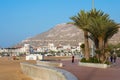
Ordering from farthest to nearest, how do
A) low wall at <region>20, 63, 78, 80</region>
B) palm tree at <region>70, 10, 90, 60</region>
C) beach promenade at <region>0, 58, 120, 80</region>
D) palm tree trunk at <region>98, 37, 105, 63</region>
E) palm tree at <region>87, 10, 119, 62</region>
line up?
palm tree at <region>70, 10, 90, 60</region> < palm tree trunk at <region>98, 37, 105, 63</region> < palm tree at <region>87, 10, 119, 62</region> < beach promenade at <region>0, 58, 120, 80</region> < low wall at <region>20, 63, 78, 80</region>

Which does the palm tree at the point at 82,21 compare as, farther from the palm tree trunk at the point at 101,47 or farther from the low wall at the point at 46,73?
the low wall at the point at 46,73

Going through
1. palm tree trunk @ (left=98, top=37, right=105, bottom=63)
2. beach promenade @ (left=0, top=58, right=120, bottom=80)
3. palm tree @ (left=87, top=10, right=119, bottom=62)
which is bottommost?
beach promenade @ (left=0, top=58, right=120, bottom=80)

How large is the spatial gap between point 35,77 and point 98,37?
12.0 m

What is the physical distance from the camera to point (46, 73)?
18.4 meters

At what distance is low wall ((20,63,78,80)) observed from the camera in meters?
13.9

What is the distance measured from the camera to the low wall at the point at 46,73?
13935 millimetres

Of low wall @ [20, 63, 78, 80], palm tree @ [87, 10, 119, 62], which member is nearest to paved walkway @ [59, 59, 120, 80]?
low wall @ [20, 63, 78, 80]

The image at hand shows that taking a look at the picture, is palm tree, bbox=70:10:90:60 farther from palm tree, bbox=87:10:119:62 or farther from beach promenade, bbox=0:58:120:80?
beach promenade, bbox=0:58:120:80

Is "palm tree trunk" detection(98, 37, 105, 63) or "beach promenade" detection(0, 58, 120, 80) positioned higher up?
"palm tree trunk" detection(98, 37, 105, 63)

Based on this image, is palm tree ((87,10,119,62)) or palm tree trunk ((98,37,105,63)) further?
palm tree trunk ((98,37,105,63))

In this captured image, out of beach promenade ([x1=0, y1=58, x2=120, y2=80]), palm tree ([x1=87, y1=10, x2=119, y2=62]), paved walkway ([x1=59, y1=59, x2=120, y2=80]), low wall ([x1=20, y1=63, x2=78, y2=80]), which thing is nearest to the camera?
low wall ([x1=20, y1=63, x2=78, y2=80])

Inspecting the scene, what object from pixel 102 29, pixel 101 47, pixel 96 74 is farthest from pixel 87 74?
pixel 101 47

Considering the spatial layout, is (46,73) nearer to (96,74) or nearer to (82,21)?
(96,74)

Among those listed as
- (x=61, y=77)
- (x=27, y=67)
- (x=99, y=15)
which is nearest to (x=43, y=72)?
(x=61, y=77)
